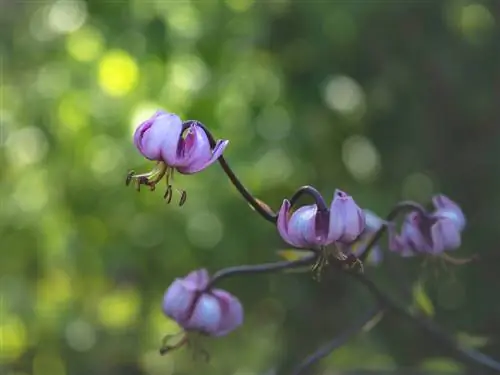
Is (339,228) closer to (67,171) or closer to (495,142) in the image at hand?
(67,171)

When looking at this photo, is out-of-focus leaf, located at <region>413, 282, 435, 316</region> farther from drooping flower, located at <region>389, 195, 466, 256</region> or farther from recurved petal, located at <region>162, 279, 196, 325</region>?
recurved petal, located at <region>162, 279, 196, 325</region>

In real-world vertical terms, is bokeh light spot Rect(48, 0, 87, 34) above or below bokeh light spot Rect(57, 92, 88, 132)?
above

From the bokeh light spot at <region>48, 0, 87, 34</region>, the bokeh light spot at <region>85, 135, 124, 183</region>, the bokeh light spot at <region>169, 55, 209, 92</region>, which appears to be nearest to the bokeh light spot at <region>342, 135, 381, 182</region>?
the bokeh light spot at <region>169, 55, 209, 92</region>

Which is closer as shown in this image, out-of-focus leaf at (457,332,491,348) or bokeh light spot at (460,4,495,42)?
out-of-focus leaf at (457,332,491,348)

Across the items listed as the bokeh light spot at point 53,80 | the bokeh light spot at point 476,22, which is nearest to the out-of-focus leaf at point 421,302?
the bokeh light spot at point 53,80

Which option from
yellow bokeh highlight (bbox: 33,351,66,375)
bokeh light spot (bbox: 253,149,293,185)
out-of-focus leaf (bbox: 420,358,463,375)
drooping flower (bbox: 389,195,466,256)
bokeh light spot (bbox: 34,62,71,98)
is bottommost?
yellow bokeh highlight (bbox: 33,351,66,375)

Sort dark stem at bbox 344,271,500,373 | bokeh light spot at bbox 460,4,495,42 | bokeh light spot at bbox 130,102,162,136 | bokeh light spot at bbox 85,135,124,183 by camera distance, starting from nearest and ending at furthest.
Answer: dark stem at bbox 344,271,500,373 < bokeh light spot at bbox 130,102,162,136 < bokeh light spot at bbox 85,135,124,183 < bokeh light spot at bbox 460,4,495,42
